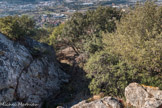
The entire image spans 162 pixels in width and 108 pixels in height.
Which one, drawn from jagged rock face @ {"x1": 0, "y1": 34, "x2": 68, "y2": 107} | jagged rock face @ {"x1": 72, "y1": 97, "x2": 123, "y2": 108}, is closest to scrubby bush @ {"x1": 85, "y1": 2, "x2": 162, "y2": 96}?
jagged rock face @ {"x1": 72, "y1": 97, "x2": 123, "y2": 108}

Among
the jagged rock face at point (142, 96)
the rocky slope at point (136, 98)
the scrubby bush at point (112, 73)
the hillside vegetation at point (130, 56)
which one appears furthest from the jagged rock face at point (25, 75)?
the jagged rock face at point (142, 96)

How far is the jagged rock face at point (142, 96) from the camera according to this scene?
10.1 metres

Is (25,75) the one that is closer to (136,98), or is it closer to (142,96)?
(136,98)

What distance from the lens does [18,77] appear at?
1500cm

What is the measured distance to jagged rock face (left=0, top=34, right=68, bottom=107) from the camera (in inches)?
550

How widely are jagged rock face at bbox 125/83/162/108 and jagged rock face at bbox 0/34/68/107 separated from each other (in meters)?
10.7

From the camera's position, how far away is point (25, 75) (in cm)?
1582

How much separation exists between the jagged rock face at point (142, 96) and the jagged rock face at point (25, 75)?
10651 millimetres

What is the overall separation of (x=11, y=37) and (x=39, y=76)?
667cm

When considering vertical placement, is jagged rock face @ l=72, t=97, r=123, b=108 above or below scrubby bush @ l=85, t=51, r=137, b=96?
below

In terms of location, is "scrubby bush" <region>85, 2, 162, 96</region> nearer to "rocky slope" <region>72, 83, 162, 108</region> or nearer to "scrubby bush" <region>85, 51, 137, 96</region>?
"scrubby bush" <region>85, 51, 137, 96</region>

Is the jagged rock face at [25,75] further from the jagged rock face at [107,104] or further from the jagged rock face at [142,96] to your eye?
the jagged rock face at [142,96]

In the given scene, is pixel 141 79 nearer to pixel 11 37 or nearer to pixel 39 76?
pixel 39 76

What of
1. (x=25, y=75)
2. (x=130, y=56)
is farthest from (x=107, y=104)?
(x=25, y=75)
